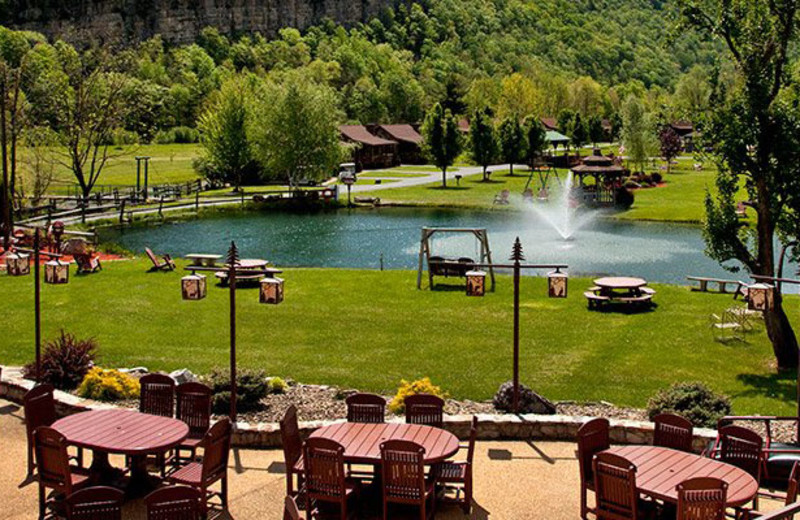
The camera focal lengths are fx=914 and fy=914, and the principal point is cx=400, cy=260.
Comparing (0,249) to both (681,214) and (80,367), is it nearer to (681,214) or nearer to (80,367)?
(80,367)

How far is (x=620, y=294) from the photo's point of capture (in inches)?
1134

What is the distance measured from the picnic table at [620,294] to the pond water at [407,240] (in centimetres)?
733

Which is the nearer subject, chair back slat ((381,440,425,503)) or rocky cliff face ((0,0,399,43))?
chair back slat ((381,440,425,503))

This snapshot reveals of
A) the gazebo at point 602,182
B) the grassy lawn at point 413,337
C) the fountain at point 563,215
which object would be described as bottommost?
the grassy lawn at point 413,337

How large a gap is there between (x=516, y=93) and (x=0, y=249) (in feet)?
314

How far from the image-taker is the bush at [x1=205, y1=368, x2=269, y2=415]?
633 inches

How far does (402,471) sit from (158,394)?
4838mm

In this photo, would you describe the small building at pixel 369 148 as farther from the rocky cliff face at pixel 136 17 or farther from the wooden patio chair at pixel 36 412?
the rocky cliff face at pixel 136 17

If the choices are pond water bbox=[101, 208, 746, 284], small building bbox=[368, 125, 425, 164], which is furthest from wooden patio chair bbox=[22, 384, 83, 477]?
small building bbox=[368, 125, 425, 164]

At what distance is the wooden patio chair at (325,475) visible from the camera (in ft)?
35.6

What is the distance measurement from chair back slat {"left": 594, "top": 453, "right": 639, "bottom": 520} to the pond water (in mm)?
25493

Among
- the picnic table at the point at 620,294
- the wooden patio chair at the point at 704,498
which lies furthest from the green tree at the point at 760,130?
the wooden patio chair at the point at 704,498

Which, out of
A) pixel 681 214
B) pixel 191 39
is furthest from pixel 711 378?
pixel 191 39

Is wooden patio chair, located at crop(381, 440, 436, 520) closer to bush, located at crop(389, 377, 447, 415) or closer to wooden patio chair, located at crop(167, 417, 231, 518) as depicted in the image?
wooden patio chair, located at crop(167, 417, 231, 518)
